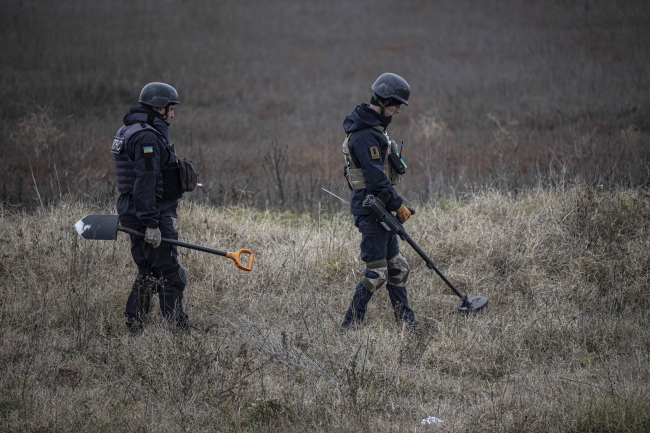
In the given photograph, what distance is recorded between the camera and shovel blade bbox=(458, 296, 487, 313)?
15.9ft

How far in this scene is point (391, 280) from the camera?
466cm

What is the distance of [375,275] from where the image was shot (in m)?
4.45

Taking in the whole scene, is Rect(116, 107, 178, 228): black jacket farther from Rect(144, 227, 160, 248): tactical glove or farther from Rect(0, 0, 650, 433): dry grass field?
Rect(0, 0, 650, 433): dry grass field

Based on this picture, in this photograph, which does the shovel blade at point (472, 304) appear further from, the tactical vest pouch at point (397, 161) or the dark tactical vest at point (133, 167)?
the dark tactical vest at point (133, 167)

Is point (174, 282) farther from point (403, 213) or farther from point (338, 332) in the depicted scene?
point (403, 213)

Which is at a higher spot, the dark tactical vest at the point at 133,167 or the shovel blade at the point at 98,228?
the dark tactical vest at the point at 133,167

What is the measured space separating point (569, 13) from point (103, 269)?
29.6m

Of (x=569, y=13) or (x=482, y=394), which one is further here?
(x=569, y=13)

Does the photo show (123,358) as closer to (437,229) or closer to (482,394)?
(482,394)

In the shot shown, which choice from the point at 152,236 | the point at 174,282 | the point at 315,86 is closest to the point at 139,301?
the point at 174,282

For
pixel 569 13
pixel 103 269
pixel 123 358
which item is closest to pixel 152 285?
pixel 123 358

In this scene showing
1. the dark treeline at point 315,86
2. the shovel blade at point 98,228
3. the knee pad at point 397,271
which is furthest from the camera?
the dark treeline at point 315,86

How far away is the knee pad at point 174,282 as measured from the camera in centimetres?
450

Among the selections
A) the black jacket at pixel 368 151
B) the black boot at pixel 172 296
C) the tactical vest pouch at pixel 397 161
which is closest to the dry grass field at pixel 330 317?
the black boot at pixel 172 296
